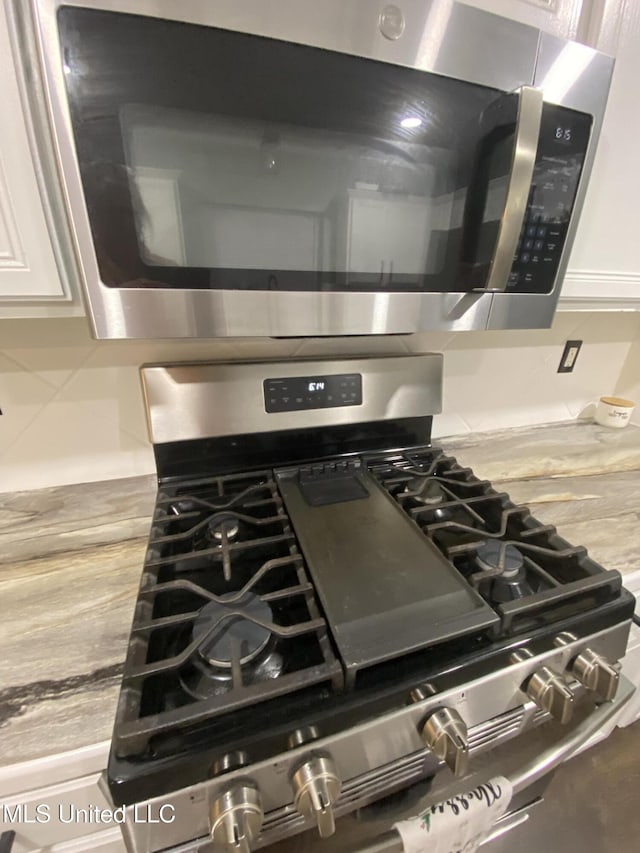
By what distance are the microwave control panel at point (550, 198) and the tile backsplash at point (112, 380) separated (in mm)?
349

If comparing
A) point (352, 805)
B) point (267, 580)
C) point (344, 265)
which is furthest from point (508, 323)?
point (352, 805)

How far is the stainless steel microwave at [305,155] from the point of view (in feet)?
1.28

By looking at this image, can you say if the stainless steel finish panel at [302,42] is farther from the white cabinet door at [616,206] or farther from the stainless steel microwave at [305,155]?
the white cabinet door at [616,206]

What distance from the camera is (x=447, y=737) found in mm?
401

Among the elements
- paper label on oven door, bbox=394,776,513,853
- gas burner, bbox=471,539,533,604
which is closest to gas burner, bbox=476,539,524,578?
gas burner, bbox=471,539,533,604

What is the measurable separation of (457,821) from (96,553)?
2.10 ft

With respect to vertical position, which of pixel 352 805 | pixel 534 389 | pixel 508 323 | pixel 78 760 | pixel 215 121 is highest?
pixel 215 121

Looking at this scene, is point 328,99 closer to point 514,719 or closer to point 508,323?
point 508,323

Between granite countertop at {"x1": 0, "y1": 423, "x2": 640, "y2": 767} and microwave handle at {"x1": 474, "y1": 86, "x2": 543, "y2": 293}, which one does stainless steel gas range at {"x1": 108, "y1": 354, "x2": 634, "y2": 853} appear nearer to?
granite countertop at {"x1": 0, "y1": 423, "x2": 640, "y2": 767}

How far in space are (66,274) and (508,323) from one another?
0.67 m

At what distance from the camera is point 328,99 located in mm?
450

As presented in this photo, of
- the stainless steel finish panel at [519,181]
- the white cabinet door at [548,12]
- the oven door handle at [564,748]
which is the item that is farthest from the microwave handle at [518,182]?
the oven door handle at [564,748]

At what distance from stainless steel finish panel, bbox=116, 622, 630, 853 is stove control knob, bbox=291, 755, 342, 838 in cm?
1

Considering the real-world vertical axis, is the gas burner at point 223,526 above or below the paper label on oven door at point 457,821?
above
